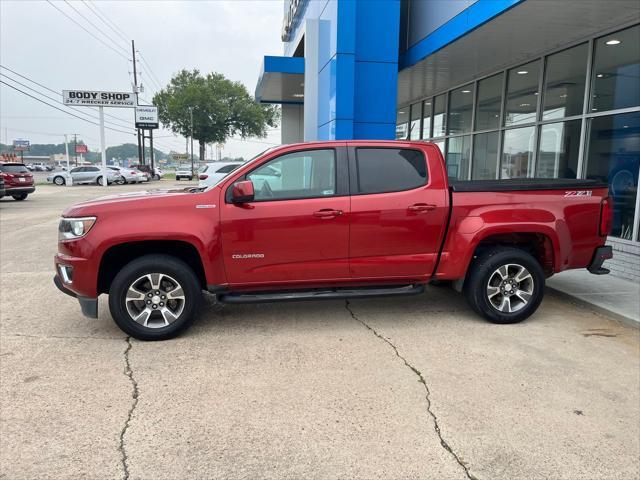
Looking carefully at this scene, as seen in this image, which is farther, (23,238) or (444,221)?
(23,238)

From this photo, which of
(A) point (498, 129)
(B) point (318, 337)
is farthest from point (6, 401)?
(A) point (498, 129)

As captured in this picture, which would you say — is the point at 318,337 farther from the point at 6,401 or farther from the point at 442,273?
the point at 6,401

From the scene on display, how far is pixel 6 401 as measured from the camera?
352 cm

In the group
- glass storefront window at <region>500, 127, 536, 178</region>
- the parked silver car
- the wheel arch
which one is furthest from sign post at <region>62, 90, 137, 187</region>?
the wheel arch

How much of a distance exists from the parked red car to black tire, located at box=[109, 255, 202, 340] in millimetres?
18018

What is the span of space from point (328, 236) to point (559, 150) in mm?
6633

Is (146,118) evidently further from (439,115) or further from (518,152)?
(518,152)

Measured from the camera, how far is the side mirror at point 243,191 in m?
4.53

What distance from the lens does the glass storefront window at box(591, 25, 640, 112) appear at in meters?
7.59

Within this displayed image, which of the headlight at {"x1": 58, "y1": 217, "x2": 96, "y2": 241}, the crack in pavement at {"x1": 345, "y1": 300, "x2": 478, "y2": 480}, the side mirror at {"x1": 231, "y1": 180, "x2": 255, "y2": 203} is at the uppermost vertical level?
the side mirror at {"x1": 231, "y1": 180, "x2": 255, "y2": 203}

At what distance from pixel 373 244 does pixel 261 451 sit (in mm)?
2474

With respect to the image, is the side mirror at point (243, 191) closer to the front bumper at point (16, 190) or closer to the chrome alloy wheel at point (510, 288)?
the chrome alloy wheel at point (510, 288)

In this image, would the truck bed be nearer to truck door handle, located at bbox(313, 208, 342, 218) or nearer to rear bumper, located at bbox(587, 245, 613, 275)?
rear bumper, located at bbox(587, 245, 613, 275)

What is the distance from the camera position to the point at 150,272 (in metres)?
4.60
